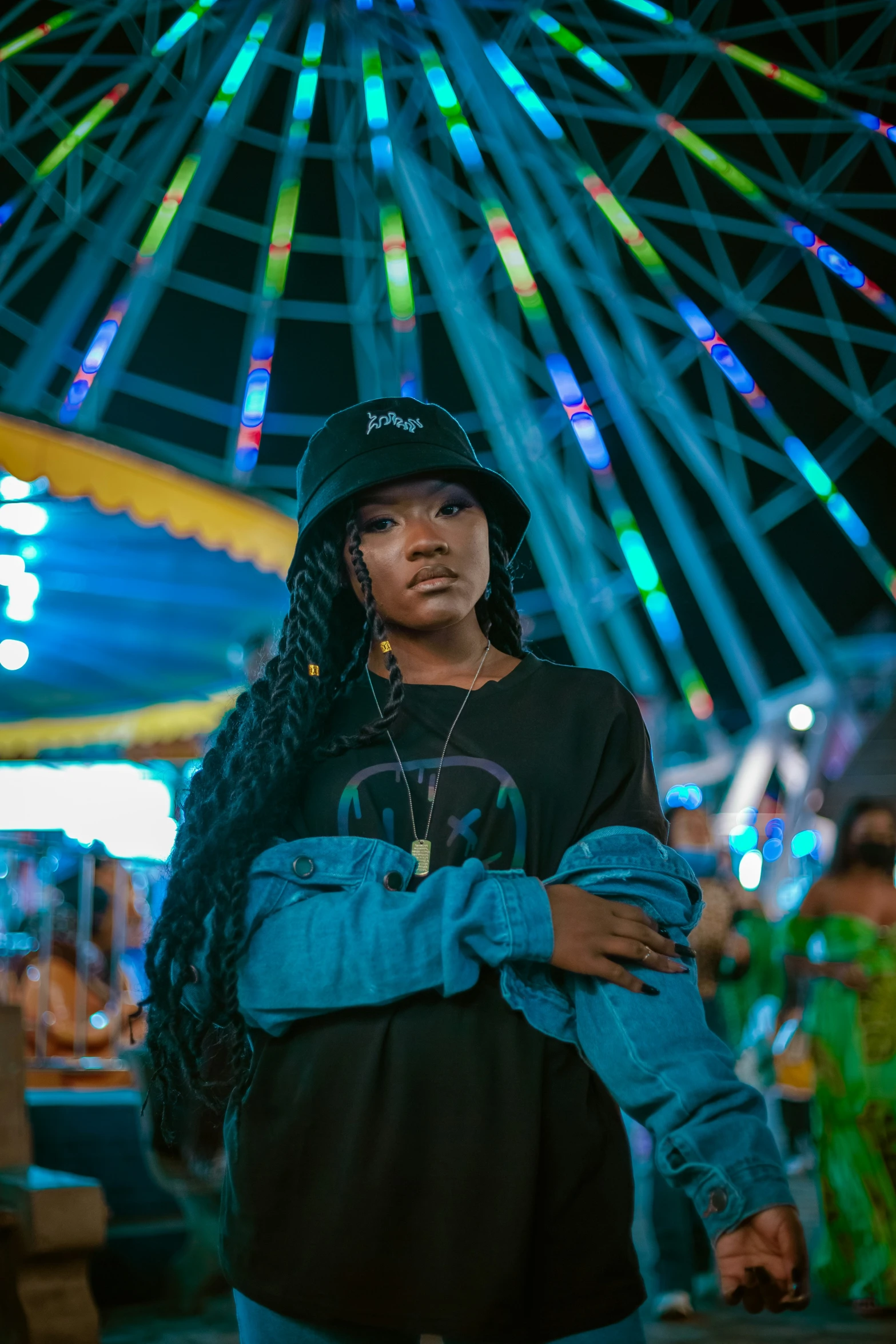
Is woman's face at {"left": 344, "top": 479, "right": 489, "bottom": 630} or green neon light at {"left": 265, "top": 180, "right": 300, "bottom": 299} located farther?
green neon light at {"left": 265, "top": 180, "right": 300, "bottom": 299}

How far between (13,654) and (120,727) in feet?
5.25

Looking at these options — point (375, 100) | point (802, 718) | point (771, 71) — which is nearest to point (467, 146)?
point (375, 100)

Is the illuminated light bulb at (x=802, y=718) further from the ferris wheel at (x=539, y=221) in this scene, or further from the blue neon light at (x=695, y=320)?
the blue neon light at (x=695, y=320)

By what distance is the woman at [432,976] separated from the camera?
1.41 m

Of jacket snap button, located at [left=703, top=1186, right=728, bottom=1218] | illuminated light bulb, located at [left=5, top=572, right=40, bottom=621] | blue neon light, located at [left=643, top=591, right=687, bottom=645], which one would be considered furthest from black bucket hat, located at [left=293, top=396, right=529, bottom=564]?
blue neon light, located at [left=643, top=591, right=687, bottom=645]

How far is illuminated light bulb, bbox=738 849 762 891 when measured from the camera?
619 inches

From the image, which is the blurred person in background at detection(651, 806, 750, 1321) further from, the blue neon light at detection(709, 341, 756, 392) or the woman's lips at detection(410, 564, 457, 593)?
the blue neon light at detection(709, 341, 756, 392)

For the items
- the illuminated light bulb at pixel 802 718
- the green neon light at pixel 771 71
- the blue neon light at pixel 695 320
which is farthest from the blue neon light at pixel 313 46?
the illuminated light bulb at pixel 802 718

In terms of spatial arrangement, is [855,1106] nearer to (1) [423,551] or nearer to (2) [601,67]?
(1) [423,551]

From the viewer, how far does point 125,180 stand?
11430 mm

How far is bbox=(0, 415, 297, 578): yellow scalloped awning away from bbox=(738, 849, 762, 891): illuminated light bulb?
10.9m

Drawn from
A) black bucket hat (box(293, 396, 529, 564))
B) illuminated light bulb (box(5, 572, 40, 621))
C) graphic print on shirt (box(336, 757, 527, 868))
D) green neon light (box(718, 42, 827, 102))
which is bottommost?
graphic print on shirt (box(336, 757, 527, 868))

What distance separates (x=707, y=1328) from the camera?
4336mm

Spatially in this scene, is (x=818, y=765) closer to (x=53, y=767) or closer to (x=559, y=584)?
(x=559, y=584)
